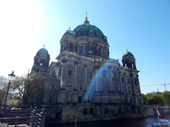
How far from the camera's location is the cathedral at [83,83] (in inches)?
1078

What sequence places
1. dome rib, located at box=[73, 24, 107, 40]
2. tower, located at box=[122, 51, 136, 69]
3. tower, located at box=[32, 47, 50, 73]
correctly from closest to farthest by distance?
tower, located at box=[32, 47, 50, 73] → dome rib, located at box=[73, 24, 107, 40] → tower, located at box=[122, 51, 136, 69]

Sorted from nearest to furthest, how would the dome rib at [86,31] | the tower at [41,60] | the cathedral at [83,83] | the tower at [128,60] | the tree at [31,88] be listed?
the tree at [31,88] → the cathedral at [83,83] → the tower at [41,60] → the dome rib at [86,31] → the tower at [128,60]

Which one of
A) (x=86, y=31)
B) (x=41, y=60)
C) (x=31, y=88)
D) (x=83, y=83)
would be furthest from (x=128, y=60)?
(x=31, y=88)

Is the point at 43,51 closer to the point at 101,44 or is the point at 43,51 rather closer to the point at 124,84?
the point at 101,44

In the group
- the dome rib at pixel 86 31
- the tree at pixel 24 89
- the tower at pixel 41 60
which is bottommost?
the tree at pixel 24 89

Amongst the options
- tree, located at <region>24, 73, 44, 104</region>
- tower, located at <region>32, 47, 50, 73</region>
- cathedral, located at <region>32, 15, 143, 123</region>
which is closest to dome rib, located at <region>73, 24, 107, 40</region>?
cathedral, located at <region>32, 15, 143, 123</region>

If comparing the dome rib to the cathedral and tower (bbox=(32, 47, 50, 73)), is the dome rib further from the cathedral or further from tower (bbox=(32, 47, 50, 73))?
tower (bbox=(32, 47, 50, 73))

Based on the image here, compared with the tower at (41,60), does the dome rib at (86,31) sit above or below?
above

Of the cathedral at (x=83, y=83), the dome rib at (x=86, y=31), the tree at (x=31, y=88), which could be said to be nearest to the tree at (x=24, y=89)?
the tree at (x=31, y=88)

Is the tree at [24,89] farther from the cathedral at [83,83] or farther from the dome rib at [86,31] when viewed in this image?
the dome rib at [86,31]

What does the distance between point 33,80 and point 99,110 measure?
18.5 meters

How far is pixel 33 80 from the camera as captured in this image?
2709 centimetres

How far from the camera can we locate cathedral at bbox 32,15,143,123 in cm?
2738

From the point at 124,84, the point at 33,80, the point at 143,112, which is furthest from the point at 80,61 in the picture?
the point at 143,112
